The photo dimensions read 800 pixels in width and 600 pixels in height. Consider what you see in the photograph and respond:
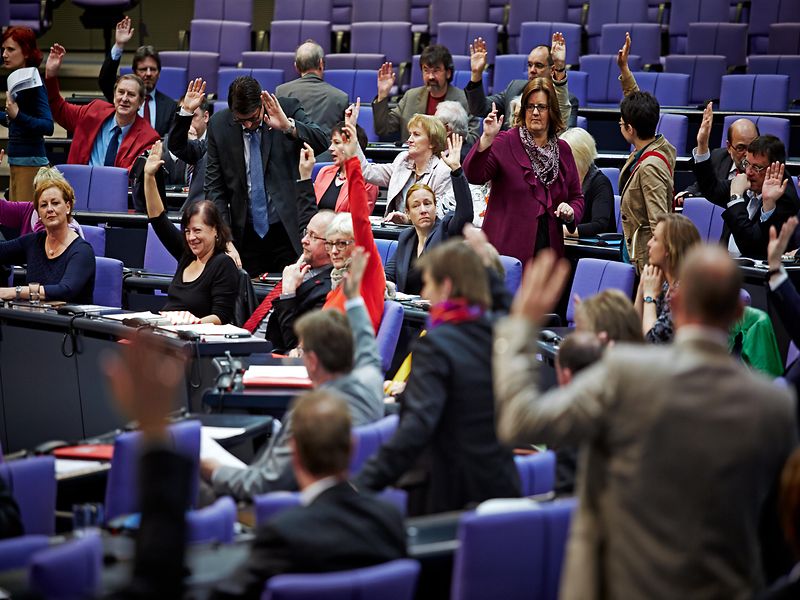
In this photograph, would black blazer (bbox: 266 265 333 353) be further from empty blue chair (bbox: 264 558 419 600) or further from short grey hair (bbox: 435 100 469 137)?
empty blue chair (bbox: 264 558 419 600)

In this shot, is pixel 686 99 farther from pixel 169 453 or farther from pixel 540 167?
pixel 169 453

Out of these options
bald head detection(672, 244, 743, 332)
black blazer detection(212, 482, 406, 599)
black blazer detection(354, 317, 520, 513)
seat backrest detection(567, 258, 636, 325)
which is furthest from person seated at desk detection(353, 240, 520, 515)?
seat backrest detection(567, 258, 636, 325)

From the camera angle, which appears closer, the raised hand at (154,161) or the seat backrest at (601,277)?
the seat backrest at (601,277)

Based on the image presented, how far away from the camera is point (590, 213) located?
20.9 feet

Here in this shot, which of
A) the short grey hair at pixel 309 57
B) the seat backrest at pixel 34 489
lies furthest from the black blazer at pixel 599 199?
the seat backrest at pixel 34 489

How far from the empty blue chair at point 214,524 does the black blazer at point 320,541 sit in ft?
0.78

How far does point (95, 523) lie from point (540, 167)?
3116mm

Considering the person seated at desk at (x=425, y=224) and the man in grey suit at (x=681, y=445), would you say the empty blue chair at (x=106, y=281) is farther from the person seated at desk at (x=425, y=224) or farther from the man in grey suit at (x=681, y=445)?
the man in grey suit at (x=681, y=445)

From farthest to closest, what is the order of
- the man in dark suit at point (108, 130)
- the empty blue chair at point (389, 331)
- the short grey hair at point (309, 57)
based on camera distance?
the short grey hair at point (309, 57)
the man in dark suit at point (108, 130)
the empty blue chair at point (389, 331)

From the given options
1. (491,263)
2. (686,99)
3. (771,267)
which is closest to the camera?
(491,263)

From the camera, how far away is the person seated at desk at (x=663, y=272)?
3855 mm

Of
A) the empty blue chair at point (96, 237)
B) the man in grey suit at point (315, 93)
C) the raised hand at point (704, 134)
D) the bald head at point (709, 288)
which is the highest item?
the man in grey suit at point (315, 93)

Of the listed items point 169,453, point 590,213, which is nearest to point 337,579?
point 169,453

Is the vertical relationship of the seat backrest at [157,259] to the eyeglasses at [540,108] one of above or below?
below
